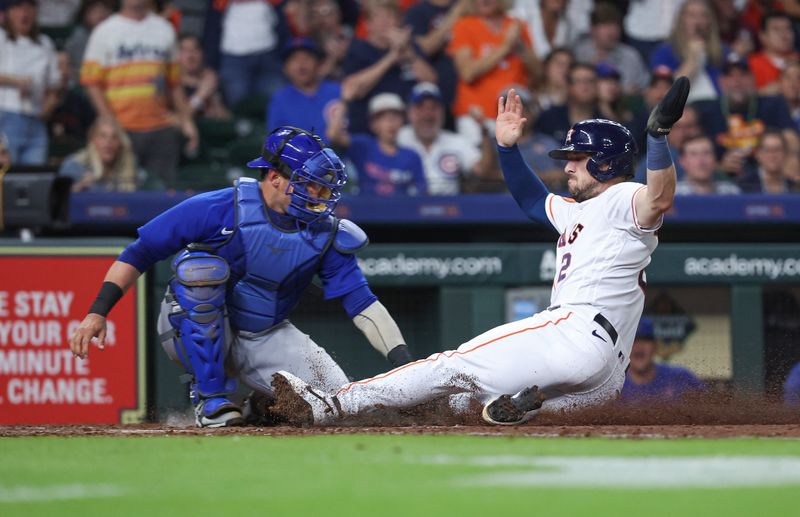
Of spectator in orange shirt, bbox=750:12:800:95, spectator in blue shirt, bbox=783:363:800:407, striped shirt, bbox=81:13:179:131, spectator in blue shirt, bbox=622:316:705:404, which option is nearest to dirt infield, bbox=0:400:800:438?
spectator in blue shirt, bbox=783:363:800:407

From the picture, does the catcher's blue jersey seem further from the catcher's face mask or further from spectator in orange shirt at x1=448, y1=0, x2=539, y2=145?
spectator in orange shirt at x1=448, y1=0, x2=539, y2=145

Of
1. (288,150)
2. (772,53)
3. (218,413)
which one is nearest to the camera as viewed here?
(218,413)

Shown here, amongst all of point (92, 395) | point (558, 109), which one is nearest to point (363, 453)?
point (92, 395)

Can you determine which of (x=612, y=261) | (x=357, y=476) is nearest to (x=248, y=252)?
(x=612, y=261)

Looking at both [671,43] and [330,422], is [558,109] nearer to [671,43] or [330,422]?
[671,43]

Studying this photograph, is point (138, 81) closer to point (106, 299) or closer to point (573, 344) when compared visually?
point (106, 299)

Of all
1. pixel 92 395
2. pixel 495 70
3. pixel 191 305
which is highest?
pixel 495 70

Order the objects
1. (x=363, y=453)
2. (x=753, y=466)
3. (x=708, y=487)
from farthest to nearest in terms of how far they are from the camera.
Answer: (x=363, y=453) → (x=753, y=466) → (x=708, y=487)
